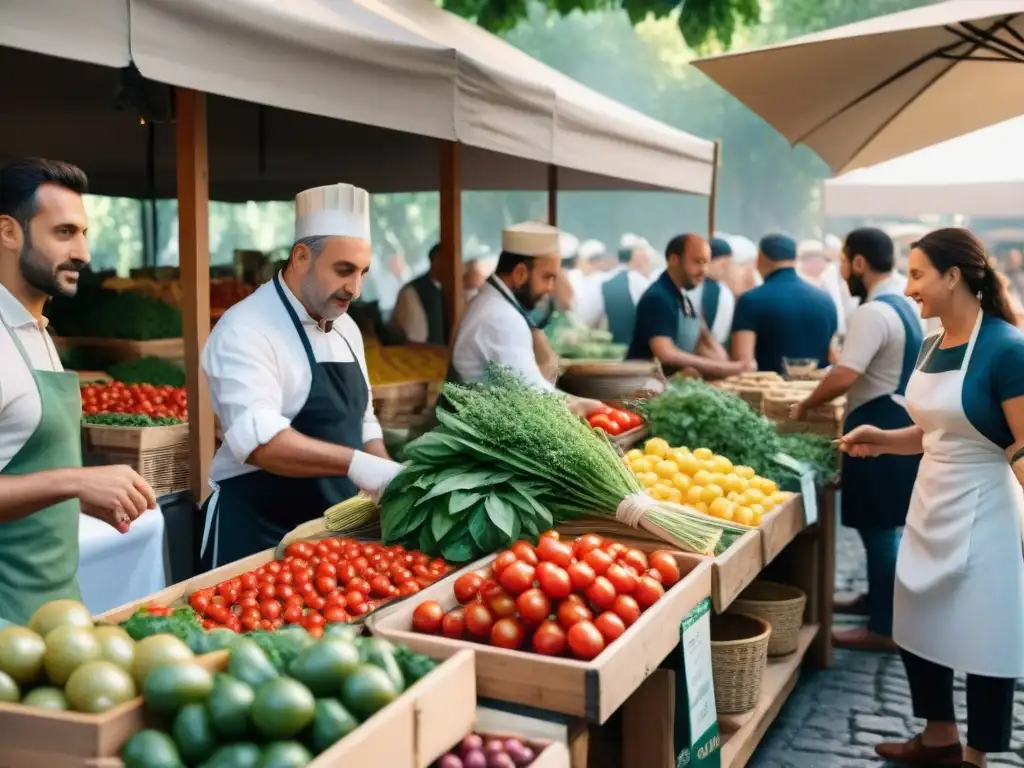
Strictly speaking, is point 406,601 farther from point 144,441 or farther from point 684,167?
point 684,167

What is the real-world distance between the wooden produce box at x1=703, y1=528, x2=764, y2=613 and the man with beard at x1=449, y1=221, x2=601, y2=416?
5.01ft

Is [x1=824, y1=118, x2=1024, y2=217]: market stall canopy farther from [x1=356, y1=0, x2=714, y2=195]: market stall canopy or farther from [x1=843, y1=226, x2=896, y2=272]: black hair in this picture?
[x1=843, y1=226, x2=896, y2=272]: black hair

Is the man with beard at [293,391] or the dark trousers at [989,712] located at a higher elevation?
the man with beard at [293,391]

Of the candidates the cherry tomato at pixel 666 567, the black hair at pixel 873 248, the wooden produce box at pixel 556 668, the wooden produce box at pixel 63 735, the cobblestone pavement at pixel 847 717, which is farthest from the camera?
the black hair at pixel 873 248

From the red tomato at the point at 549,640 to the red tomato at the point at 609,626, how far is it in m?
0.11

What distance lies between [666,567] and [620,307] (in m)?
10.2

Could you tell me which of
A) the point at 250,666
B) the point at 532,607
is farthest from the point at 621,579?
the point at 250,666

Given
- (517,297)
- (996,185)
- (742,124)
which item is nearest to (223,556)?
(517,297)

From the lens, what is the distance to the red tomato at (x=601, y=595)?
9.64 ft

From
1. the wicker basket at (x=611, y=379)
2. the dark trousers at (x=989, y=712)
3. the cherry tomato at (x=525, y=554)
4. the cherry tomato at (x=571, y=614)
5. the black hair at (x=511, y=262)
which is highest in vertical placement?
the black hair at (x=511, y=262)

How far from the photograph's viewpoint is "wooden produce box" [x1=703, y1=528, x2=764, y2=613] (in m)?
3.49

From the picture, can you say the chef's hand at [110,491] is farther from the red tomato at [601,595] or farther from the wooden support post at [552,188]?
the wooden support post at [552,188]

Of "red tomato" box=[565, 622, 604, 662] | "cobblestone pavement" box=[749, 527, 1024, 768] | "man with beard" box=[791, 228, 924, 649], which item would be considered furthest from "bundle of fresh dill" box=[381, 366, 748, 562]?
"man with beard" box=[791, 228, 924, 649]

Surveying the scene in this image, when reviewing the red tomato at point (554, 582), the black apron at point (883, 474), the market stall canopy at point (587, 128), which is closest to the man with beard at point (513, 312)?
the market stall canopy at point (587, 128)
